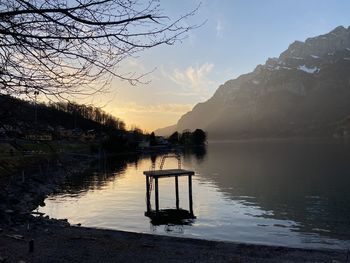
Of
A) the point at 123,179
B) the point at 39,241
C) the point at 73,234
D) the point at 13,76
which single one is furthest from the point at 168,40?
the point at 123,179

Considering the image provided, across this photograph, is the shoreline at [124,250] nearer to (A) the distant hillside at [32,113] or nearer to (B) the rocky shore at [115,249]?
(B) the rocky shore at [115,249]

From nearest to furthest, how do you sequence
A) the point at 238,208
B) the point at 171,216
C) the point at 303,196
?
the point at 171,216
the point at 238,208
the point at 303,196

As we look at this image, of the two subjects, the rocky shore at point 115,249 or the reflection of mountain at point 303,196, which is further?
the reflection of mountain at point 303,196

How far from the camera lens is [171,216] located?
37906mm

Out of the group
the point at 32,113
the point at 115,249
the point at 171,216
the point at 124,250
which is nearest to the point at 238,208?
the point at 171,216

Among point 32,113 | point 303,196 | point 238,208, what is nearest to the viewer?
point 32,113

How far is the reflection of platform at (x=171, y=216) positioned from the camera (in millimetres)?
34719

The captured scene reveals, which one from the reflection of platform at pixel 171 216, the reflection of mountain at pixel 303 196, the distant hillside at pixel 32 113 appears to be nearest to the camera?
the distant hillside at pixel 32 113

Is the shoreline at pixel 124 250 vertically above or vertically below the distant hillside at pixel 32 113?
below

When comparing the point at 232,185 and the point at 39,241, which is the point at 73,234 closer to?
the point at 39,241

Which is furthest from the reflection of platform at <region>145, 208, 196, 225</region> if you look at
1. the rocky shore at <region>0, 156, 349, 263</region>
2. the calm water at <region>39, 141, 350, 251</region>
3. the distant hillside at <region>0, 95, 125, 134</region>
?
the distant hillside at <region>0, 95, 125, 134</region>

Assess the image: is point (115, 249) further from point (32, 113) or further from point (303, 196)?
point (303, 196)

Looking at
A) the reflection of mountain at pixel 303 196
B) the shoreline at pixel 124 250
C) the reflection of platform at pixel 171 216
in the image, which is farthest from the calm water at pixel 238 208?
the shoreline at pixel 124 250

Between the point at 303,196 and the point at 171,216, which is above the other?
the point at 303,196
